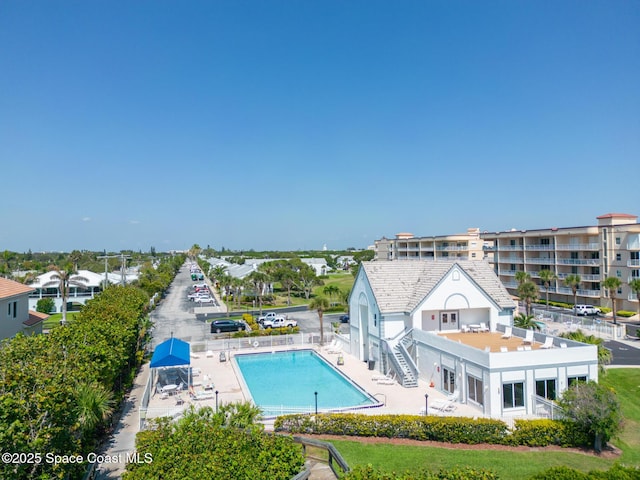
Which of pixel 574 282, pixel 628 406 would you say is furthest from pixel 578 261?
pixel 628 406

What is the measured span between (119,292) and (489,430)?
31366 millimetres

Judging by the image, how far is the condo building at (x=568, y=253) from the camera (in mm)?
57500

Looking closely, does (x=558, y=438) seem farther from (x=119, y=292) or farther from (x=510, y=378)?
(x=119, y=292)

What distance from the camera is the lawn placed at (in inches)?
673

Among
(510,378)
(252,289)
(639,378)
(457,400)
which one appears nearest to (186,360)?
(457,400)

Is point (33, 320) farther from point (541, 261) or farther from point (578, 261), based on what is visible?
point (541, 261)

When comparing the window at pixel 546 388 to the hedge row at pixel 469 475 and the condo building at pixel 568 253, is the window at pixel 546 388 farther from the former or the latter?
the condo building at pixel 568 253

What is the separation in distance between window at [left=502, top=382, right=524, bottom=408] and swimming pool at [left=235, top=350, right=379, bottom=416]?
684 centimetres

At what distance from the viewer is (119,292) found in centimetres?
3797

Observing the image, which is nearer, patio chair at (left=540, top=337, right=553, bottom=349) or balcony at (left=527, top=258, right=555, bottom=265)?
patio chair at (left=540, top=337, right=553, bottom=349)

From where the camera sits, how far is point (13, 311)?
3025 centimetres

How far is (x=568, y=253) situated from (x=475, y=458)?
57773mm

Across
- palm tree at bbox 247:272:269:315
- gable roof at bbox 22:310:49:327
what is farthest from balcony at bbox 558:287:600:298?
gable roof at bbox 22:310:49:327

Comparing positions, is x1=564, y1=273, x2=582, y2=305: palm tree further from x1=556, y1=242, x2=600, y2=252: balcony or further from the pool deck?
the pool deck
